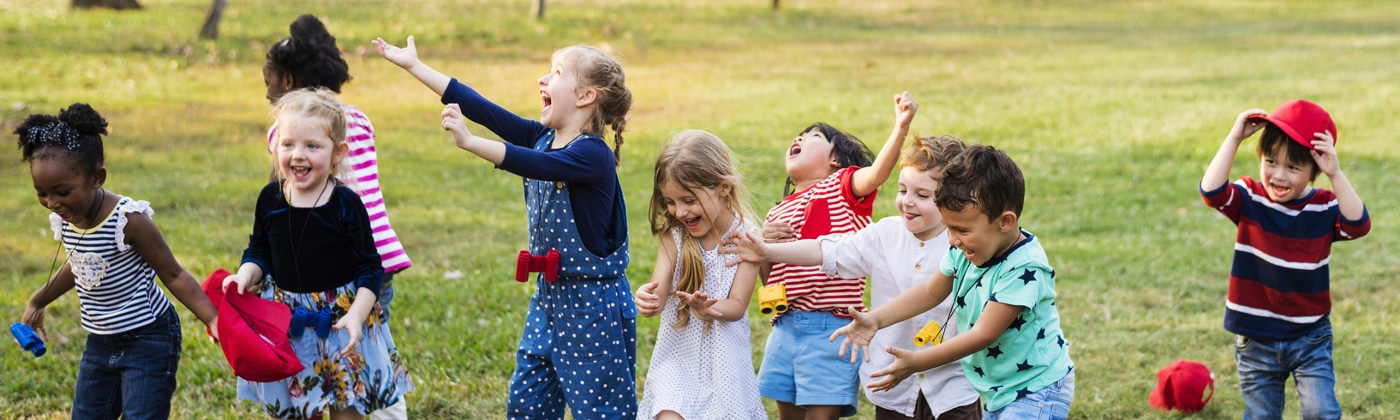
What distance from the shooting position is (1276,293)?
420 cm

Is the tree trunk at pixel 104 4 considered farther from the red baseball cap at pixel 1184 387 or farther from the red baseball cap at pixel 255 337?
the red baseball cap at pixel 1184 387

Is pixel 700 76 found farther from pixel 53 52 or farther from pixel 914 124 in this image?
pixel 53 52

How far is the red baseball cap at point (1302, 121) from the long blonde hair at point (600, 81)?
84.9 inches

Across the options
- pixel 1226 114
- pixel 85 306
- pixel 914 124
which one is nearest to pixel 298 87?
pixel 85 306

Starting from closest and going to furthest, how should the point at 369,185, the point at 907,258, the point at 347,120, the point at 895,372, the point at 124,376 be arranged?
the point at 895,372 → the point at 124,376 → the point at 907,258 → the point at 347,120 → the point at 369,185

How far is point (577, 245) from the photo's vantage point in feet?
12.4

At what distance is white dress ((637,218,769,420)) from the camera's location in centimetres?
389

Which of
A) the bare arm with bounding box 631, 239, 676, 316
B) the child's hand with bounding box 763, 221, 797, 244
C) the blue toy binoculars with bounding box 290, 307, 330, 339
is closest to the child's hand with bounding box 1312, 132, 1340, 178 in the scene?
the child's hand with bounding box 763, 221, 797, 244

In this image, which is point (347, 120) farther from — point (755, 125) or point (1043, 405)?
point (755, 125)

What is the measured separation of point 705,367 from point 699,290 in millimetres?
249

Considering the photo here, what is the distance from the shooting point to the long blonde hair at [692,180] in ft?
12.7

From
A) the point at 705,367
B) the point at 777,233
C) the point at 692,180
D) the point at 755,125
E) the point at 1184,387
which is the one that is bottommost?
the point at 1184,387

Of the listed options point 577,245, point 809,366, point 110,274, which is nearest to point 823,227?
point 809,366

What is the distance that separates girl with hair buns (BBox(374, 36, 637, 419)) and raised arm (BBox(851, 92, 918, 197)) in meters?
0.83
